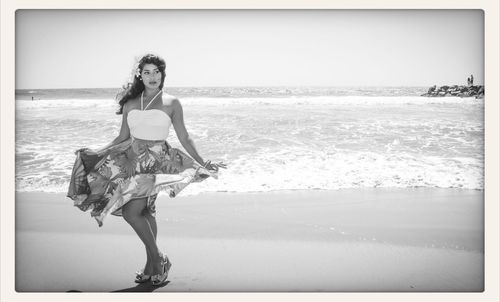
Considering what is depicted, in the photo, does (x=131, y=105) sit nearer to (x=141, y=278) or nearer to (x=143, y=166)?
(x=143, y=166)

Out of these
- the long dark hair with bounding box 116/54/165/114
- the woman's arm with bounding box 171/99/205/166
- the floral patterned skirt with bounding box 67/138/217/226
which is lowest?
the floral patterned skirt with bounding box 67/138/217/226

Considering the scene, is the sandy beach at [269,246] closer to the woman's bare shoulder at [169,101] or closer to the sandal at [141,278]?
the sandal at [141,278]

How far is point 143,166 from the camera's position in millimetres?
3096

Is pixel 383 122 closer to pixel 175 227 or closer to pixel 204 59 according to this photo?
pixel 204 59

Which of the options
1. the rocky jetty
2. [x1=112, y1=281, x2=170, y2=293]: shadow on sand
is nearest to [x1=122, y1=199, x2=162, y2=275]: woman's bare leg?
[x1=112, y1=281, x2=170, y2=293]: shadow on sand

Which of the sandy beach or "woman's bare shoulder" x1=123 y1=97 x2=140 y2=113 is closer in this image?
"woman's bare shoulder" x1=123 y1=97 x2=140 y2=113

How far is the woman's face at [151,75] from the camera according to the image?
2.98 m

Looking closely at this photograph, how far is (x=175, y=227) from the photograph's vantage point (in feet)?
12.8

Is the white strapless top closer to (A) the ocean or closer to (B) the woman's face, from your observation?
(B) the woman's face

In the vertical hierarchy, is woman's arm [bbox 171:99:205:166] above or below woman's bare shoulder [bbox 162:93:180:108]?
below

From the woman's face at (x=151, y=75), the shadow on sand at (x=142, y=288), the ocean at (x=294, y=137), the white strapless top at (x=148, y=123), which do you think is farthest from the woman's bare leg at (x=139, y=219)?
the ocean at (x=294, y=137)

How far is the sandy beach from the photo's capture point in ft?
10.6

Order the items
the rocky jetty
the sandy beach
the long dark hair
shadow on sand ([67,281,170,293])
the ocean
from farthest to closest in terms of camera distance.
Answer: the ocean < the rocky jetty < the sandy beach < shadow on sand ([67,281,170,293]) < the long dark hair

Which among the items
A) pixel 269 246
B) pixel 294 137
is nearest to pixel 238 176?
pixel 294 137
